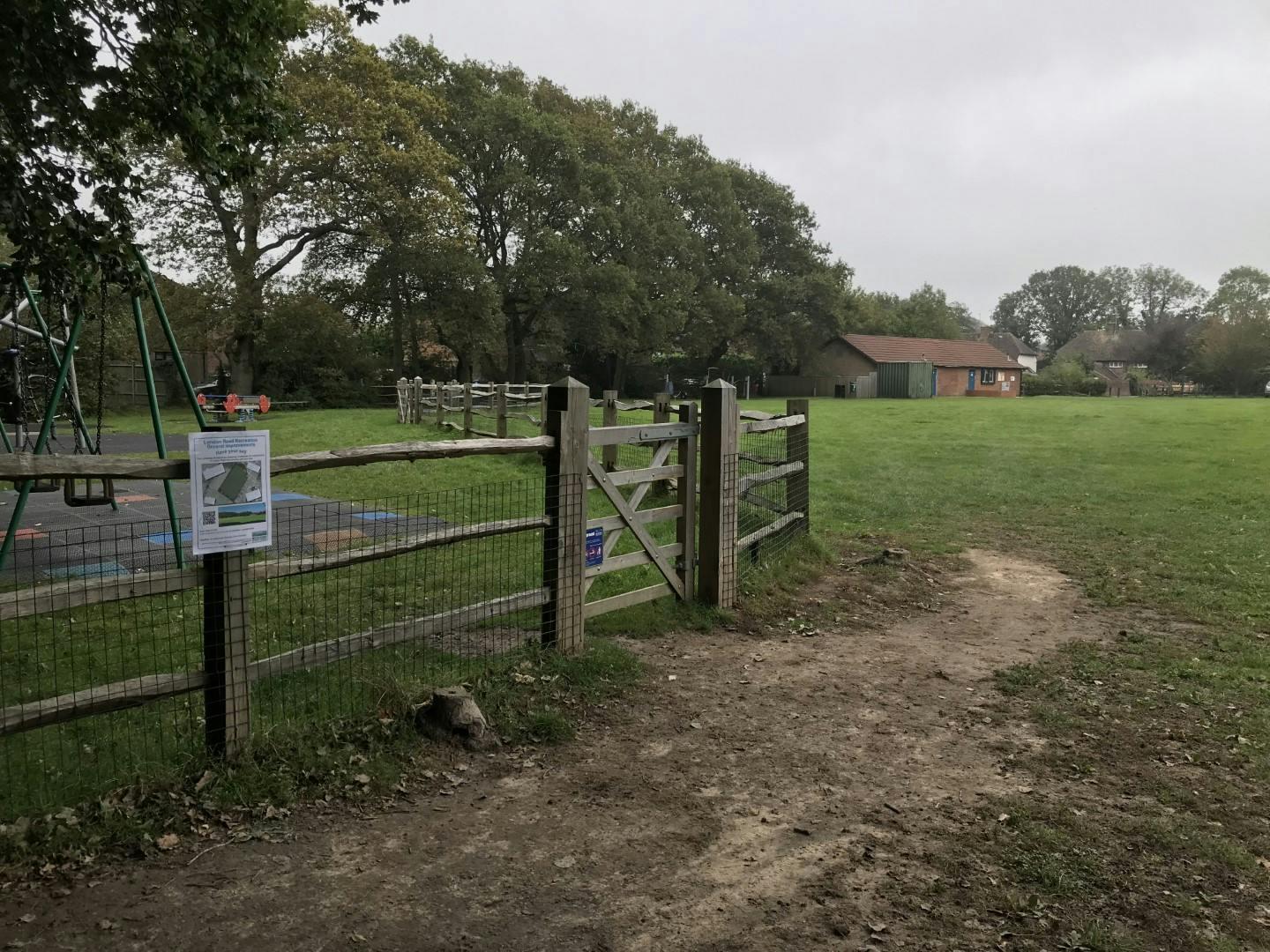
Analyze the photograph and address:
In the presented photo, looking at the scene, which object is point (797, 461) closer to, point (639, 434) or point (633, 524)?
point (639, 434)

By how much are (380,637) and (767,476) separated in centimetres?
472

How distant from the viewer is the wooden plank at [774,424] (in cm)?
795

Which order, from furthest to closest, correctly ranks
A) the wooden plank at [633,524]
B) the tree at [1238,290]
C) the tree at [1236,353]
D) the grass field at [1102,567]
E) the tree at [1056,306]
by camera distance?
the tree at [1056,306]
the tree at [1238,290]
the tree at [1236,353]
the wooden plank at [633,524]
the grass field at [1102,567]

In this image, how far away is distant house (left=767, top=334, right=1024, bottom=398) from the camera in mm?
58250

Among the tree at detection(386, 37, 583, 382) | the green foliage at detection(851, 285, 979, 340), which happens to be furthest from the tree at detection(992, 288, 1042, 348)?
the tree at detection(386, 37, 583, 382)

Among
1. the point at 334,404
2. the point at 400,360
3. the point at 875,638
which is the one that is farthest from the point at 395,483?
the point at 400,360

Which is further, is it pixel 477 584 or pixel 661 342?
pixel 661 342

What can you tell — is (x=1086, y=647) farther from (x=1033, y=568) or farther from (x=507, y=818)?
(x=507, y=818)

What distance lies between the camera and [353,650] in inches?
177

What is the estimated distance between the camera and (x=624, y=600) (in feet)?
21.2

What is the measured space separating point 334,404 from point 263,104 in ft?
105

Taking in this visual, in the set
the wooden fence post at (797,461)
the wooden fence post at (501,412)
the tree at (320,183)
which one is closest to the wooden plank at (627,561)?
the wooden fence post at (797,461)

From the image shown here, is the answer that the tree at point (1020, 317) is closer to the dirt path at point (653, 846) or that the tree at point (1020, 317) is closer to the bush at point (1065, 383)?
the bush at point (1065, 383)

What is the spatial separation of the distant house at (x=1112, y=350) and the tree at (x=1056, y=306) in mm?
17167
